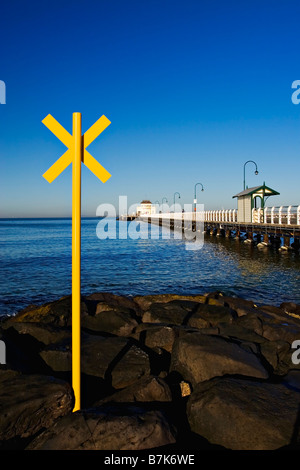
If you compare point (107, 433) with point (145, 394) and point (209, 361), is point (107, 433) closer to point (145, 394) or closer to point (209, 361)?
point (145, 394)

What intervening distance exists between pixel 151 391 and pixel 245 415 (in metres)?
1.10

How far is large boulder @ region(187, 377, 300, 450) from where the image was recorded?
10.1 ft

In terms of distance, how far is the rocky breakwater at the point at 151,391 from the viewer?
9.97ft

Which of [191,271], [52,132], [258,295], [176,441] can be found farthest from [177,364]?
[191,271]

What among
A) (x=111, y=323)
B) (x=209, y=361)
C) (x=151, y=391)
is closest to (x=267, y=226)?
(x=111, y=323)

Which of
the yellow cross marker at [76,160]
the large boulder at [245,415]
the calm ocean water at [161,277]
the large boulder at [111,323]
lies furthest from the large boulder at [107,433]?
the calm ocean water at [161,277]

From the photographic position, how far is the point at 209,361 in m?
4.36

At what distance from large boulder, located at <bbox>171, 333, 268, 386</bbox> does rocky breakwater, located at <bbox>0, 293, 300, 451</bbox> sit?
0.01 meters

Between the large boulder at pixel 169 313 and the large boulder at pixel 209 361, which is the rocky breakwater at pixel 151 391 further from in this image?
the large boulder at pixel 169 313

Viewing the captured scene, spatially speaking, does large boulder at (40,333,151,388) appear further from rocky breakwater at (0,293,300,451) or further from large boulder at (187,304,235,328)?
large boulder at (187,304,235,328)

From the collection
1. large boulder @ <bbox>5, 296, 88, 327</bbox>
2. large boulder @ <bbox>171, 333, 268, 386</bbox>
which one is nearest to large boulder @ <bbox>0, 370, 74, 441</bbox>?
large boulder @ <bbox>171, 333, 268, 386</bbox>

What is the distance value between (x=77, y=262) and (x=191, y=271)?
1560 centimetres
